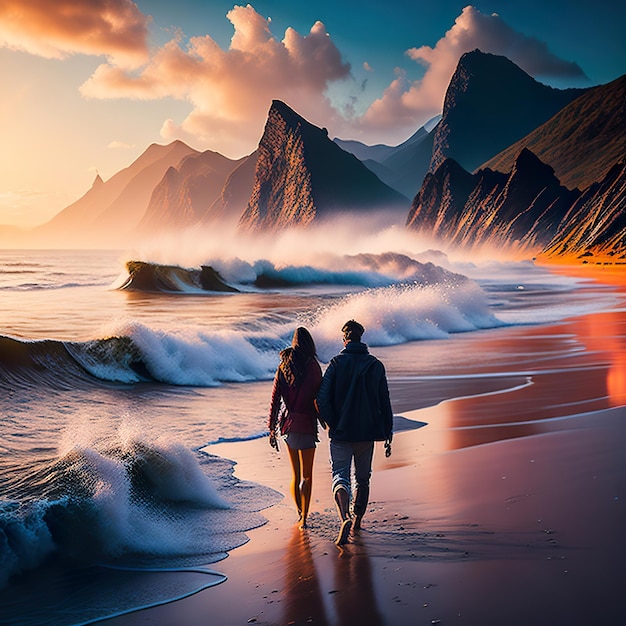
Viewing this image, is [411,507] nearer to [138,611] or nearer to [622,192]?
[138,611]

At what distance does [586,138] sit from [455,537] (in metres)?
167

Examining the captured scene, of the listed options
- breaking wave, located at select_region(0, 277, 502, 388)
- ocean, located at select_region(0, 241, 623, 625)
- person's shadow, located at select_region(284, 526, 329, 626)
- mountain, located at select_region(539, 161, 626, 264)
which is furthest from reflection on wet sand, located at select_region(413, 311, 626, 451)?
mountain, located at select_region(539, 161, 626, 264)

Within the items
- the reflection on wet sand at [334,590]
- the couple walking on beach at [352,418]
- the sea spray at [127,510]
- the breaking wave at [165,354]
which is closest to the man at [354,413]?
the couple walking on beach at [352,418]

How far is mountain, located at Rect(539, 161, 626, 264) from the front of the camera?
81.2 meters

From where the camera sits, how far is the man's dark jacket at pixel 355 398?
5.92m

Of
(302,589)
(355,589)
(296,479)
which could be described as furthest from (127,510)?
(355,589)

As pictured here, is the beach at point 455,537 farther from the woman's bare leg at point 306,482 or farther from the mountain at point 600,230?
the mountain at point 600,230

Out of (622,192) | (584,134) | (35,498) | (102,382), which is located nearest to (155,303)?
(102,382)

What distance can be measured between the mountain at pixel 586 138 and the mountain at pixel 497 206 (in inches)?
427

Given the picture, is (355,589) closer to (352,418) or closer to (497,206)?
(352,418)

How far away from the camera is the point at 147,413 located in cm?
1140

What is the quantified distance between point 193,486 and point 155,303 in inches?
1042

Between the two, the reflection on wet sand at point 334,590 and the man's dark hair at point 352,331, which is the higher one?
the man's dark hair at point 352,331

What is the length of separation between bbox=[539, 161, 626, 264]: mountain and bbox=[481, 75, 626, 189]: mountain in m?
32.5
